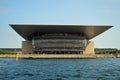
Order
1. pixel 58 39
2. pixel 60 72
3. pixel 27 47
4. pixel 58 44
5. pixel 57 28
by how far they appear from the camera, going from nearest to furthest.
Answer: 1. pixel 60 72
2. pixel 57 28
3. pixel 58 39
4. pixel 58 44
5. pixel 27 47

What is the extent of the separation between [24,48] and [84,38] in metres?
21.4

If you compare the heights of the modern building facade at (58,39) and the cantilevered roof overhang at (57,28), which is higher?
the cantilevered roof overhang at (57,28)

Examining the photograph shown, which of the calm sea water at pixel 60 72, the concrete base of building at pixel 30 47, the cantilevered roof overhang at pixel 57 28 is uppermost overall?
the cantilevered roof overhang at pixel 57 28

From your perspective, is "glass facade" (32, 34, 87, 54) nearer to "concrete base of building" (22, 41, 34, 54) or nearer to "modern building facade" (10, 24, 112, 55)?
"modern building facade" (10, 24, 112, 55)

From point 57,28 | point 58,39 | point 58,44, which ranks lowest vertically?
point 58,44

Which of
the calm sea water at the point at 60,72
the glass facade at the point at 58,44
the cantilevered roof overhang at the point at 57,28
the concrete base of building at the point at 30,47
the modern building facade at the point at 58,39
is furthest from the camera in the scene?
the concrete base of building at the point at 30,47

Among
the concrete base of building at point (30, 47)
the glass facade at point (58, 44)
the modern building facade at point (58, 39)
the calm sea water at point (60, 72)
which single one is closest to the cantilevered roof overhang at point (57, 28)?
the modern building facade at point (58, 39)

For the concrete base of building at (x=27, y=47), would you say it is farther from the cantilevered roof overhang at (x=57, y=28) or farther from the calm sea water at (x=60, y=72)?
the calm sea water at (x=60, y=72)

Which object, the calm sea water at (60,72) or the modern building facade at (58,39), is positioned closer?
the calm sea water at (60,72)

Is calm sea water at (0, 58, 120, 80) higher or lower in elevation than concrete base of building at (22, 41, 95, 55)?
lower

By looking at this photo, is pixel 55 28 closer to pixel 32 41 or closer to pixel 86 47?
pixel 32 41

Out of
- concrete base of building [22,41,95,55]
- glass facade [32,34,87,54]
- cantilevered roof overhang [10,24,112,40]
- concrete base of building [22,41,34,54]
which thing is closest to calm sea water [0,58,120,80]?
cantilevered roof overhang [10,24,112,40]

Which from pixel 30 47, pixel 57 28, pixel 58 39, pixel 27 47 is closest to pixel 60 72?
pixel 57 28

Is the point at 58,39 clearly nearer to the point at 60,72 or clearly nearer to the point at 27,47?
the point at 27,47
